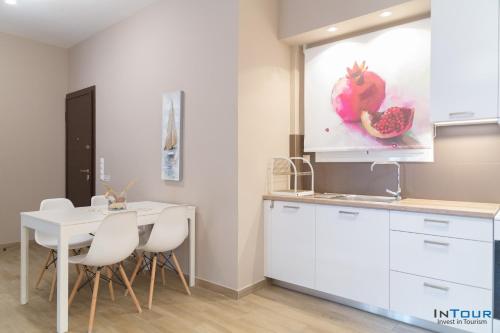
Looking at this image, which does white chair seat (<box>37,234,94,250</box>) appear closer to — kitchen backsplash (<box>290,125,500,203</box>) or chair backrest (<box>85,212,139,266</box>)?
chair backrest (<box>85,212,139,266</box>)

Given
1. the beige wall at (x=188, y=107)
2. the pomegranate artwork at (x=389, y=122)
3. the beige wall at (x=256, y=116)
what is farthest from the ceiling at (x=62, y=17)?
the pomegranate artwork at (x=389, y=122)

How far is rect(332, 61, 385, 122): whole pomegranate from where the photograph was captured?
3021 mm

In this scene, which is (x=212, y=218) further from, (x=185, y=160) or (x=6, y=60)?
(x=6, y=60)

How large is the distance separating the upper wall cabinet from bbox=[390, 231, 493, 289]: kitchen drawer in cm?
85

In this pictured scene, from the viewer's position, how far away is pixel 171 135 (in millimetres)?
3547

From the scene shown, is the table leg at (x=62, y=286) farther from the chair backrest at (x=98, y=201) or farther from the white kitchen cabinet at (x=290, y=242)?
the white kitchen cabinet at (x=290, y=242)

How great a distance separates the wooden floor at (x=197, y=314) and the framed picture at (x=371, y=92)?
4.66 ft

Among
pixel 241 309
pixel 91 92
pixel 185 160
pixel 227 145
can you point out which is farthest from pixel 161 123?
pixel 241 309

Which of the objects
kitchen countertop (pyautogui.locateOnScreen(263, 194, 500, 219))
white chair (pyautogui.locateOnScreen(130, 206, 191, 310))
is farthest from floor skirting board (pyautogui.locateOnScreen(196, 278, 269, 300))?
kitchen countertop (pyautogui.locateOnScreen(263, 194, 500, 219))

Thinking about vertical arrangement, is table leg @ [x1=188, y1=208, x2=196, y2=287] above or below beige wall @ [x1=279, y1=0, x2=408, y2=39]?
below

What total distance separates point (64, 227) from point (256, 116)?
1.79 metres

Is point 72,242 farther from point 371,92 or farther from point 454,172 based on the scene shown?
point 454,172

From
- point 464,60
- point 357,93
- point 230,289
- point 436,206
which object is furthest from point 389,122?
point 230,289

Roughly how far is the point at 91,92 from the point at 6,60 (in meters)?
1.28
